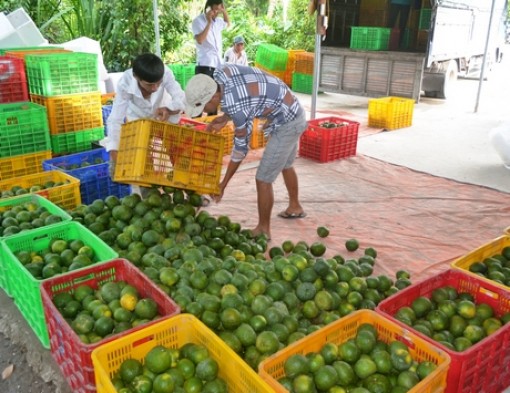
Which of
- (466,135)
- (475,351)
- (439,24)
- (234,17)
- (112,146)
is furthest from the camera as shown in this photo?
(234,17)

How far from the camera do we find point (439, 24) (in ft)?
33.6

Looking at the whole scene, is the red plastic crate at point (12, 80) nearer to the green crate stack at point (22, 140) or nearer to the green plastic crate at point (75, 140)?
the green crate stack at point (22, 140)

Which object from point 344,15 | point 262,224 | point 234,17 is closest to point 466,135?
point 262,224

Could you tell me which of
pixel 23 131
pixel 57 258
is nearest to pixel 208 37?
pixel 23 131

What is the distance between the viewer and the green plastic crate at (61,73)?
5516 millimetres

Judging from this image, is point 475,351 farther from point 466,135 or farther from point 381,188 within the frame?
point 466,135

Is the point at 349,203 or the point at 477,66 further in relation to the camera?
the point at 477,66

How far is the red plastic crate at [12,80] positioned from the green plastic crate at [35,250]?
3157 mm

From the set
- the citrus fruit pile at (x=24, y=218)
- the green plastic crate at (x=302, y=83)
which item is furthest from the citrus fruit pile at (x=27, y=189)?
the green plastic crate at (x=302, y=83)

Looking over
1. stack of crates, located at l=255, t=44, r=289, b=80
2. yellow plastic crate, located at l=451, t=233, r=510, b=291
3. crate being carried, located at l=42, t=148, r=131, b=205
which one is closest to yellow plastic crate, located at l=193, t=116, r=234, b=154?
crate being carried, located at l=42, t=148, r=131, b=205

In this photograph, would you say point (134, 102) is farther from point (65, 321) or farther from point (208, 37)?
point (208, 37)

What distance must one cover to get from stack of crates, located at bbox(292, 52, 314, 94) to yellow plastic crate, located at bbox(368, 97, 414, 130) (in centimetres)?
376

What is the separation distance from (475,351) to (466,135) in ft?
22.6

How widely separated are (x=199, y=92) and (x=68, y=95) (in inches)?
120
